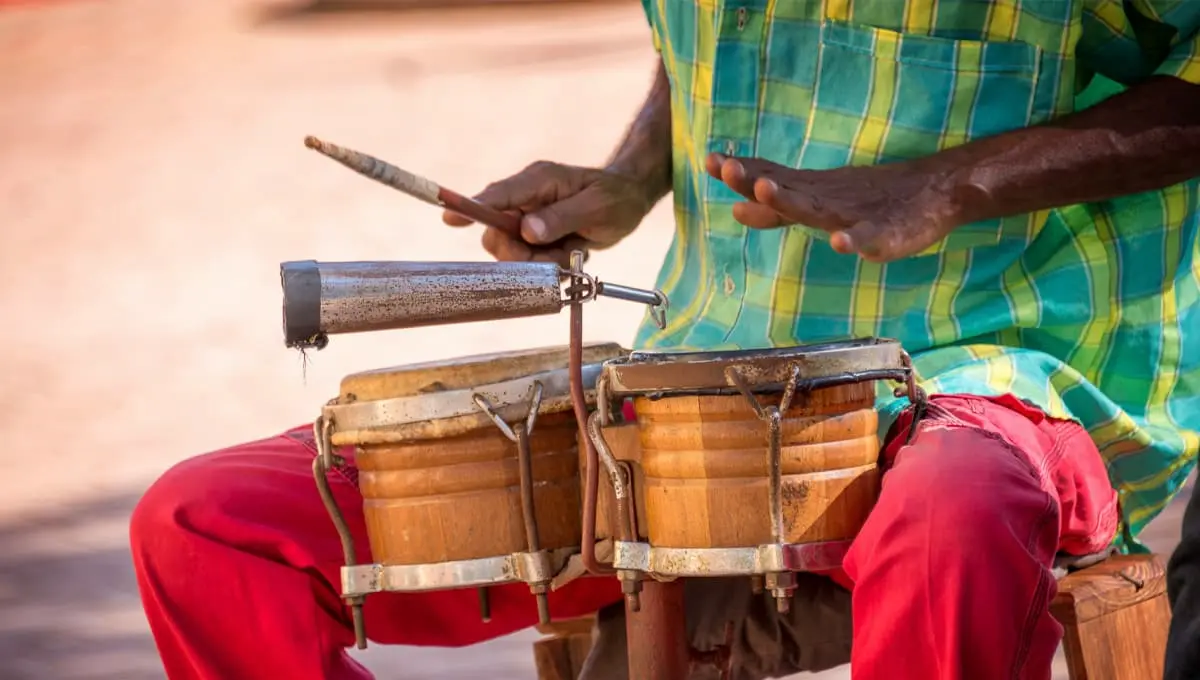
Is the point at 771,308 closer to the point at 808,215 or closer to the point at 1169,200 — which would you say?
the point at 808,215

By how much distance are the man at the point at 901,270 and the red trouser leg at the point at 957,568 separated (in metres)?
0.19

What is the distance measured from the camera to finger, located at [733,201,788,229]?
224 cm

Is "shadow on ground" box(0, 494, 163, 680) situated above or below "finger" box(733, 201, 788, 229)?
below

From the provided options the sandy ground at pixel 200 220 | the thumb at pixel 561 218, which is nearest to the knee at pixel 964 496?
the thumb at pixel 561 218

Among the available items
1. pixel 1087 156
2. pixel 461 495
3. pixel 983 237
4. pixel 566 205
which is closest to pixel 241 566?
pixel 461 495

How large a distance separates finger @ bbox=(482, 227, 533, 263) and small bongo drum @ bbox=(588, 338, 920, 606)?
2.17ft

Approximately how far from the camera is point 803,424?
2041 millimetres

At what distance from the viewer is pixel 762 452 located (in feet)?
6.72

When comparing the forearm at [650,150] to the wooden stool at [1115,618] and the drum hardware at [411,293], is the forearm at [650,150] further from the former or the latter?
the wooden stool at [1115,618]

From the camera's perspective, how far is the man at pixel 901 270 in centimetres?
234

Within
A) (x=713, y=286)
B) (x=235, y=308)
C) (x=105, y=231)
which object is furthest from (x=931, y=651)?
(x=105, y=231)

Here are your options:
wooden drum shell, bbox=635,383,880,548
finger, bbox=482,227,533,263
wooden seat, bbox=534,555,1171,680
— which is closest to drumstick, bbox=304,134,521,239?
finger, bbox=482,227,533,263

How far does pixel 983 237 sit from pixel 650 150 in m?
0.70

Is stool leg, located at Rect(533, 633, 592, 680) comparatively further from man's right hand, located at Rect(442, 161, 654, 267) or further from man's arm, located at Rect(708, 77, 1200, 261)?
man's arm, located at Rect(708, 77, 1200, 261)
